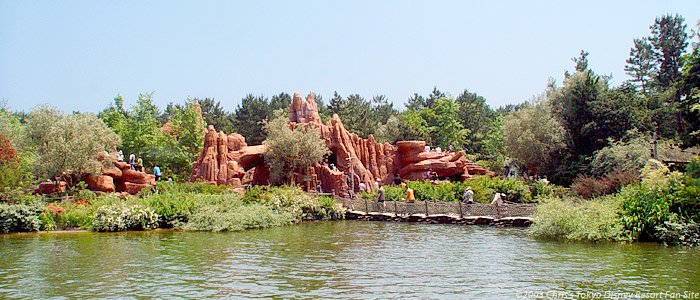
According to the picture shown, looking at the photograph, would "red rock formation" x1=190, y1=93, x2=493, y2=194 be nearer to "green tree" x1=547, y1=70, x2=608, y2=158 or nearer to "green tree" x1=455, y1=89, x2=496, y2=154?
"green tree" x1=547, y1=70, x2=608, y2=158

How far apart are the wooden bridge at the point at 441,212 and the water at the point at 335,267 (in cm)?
275

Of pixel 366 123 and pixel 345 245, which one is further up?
pixel 366 123

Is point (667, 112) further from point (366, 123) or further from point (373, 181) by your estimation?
point (366, 123)

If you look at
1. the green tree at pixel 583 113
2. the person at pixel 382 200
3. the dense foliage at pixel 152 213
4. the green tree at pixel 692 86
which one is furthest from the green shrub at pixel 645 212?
the green tree at pixel 583 113

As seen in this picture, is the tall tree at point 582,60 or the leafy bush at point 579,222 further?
the tall tree at point 582,60

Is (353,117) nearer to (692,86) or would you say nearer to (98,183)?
(98,183)

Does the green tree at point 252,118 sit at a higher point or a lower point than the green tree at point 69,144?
higher

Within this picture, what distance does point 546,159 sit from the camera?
44.4 meters

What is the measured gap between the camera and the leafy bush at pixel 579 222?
1966 centimetres

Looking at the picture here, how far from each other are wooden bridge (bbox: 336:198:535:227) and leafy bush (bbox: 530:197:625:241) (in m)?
2.35

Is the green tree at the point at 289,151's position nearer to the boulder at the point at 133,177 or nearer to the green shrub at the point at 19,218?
the boulder at the point at 133,177

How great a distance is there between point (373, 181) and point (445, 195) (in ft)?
40.4

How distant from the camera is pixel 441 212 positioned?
28.9 meters

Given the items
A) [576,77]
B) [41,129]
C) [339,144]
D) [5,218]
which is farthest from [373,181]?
[5,218]
